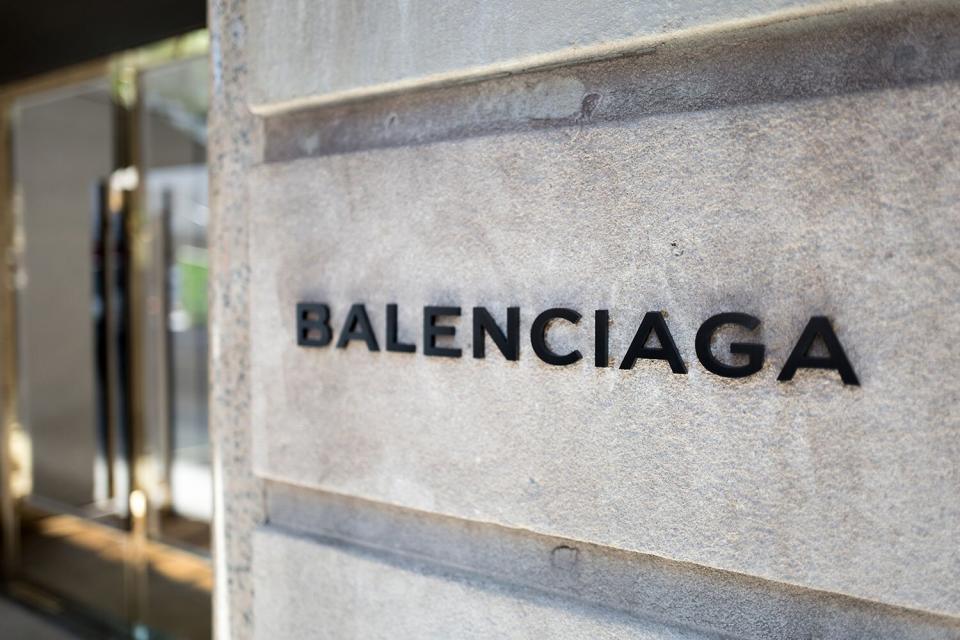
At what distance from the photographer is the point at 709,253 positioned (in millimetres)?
1671

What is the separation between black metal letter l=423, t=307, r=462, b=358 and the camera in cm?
206

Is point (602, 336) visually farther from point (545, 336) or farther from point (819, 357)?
point (819, 357)

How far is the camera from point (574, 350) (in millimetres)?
1870

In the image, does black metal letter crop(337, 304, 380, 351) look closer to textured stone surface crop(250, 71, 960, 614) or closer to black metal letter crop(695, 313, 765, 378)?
textured stone surface crop(250, 71, 960, 614)

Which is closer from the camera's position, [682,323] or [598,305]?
[682,323]

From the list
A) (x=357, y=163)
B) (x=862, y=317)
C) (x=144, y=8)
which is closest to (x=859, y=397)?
(x=862, y=317)

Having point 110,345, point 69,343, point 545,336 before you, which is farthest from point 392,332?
point 69,343

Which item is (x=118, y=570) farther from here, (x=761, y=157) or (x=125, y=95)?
(x=761, y=157)

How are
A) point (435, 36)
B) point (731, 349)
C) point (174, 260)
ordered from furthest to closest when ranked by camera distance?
point (174, 260) → point (435, 36) → point (731, 349)

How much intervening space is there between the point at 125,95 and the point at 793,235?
5.21 meters

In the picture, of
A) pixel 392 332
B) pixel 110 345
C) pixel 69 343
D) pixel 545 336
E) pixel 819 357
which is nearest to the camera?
pixel 819 357

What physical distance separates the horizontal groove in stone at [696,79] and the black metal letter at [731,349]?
518 millimetres

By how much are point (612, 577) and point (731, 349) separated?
72cm

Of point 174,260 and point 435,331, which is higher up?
point 174,260
